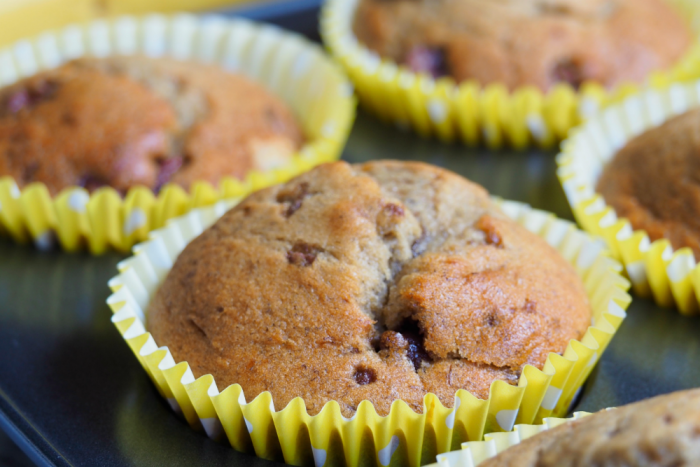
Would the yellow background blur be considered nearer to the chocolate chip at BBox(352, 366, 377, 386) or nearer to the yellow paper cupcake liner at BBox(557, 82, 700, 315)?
the yellow paper cupcake liner at BBox(557, 82, 700, 315)

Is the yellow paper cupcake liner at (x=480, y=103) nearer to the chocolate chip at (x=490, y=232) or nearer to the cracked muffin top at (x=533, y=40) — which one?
the cracked muffin top at (x=533, y=40)

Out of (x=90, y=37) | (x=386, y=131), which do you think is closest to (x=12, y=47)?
(x=90, y=37)

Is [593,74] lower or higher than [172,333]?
higher

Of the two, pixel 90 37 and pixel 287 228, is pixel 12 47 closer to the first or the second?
pixel 90 37

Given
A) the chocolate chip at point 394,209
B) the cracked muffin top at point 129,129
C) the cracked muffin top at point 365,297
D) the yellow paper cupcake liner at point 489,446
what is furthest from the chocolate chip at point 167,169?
the yellow paper cupcake liner at point 489,446

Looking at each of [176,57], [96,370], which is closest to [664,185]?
[96,370]

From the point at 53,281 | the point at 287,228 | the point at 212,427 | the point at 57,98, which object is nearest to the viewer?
the point at 212,427

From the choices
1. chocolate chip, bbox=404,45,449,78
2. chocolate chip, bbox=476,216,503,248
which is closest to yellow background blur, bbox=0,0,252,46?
chocolate chip, bbox=404,45,449,78


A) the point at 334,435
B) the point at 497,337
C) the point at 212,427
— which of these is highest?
the point at 497,337
